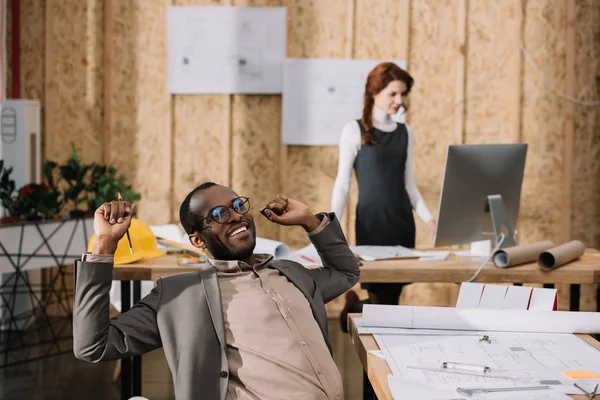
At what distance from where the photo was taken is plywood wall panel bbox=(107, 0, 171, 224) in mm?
5555

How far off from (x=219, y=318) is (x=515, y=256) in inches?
60.9

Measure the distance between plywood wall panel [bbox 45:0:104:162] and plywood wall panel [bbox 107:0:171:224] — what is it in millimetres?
112

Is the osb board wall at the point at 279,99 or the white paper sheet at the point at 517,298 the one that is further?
the osb board wall at the point at 279,99

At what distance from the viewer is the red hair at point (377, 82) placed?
408 centimetres

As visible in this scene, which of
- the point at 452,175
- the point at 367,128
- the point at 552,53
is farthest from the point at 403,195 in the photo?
the point at 552,53

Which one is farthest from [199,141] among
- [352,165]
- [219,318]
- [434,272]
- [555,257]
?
[219,318]

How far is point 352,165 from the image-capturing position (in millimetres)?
4137

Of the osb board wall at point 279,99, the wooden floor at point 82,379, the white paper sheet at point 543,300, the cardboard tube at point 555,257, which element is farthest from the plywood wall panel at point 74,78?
the white paper sheet at point 543,300

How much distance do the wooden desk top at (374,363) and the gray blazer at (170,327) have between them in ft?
0.35

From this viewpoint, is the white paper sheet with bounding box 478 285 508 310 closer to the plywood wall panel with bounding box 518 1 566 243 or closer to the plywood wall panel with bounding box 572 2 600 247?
the plywood wall panel with bounding box 518 1 566 243

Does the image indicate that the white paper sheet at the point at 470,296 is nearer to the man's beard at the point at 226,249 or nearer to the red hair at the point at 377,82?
the man's beard at the point at 226,249

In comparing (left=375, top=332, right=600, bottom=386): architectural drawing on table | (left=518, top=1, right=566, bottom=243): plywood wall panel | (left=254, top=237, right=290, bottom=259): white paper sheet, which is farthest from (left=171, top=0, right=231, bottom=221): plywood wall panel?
(left=375, top=332, right=600, bottom=386): architectural drawing on table

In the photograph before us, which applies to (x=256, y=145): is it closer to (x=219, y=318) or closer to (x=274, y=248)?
(x=274, y=248)

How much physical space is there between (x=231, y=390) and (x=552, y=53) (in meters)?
4.24
